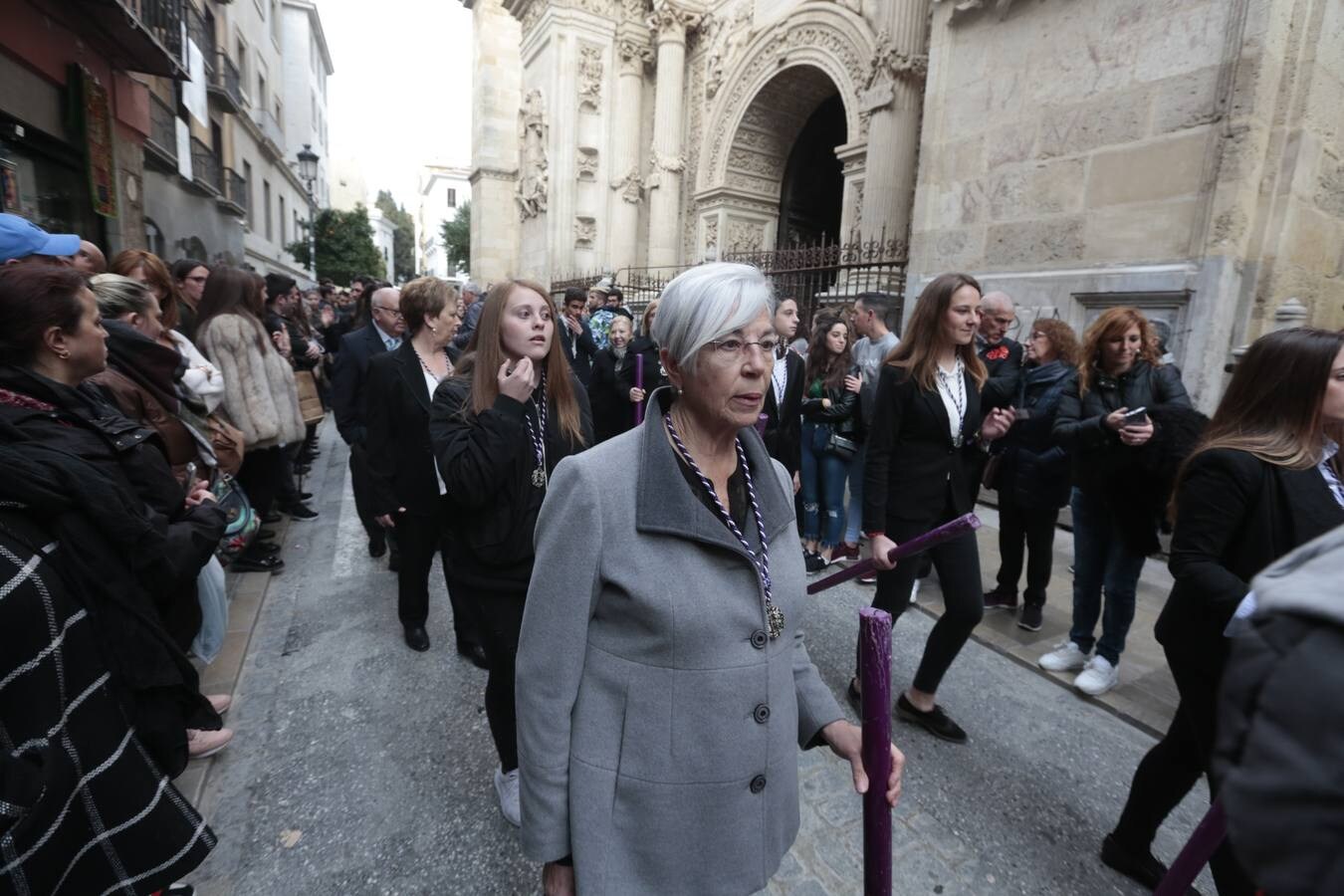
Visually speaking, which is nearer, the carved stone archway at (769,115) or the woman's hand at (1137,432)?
the woman's hand at (1137,432)

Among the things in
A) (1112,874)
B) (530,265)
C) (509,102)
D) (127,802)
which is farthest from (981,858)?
(509,102)

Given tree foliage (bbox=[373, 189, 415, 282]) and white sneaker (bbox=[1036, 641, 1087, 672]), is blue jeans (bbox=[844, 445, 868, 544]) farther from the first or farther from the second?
tree foliage (bbox=[373, 189, 415, 282])

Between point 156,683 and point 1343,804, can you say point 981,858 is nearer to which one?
point 1343,804

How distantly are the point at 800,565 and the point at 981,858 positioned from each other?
66.8 inches

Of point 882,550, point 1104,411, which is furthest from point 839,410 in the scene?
point 882,550

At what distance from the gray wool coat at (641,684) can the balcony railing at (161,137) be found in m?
12.4

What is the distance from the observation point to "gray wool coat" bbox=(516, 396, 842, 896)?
122cm

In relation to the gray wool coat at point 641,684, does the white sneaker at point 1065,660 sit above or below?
below

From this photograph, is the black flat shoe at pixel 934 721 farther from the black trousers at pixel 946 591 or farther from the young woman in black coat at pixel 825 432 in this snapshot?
the young woman in black coat at pixel 825 432

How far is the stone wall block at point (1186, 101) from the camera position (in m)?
4.96

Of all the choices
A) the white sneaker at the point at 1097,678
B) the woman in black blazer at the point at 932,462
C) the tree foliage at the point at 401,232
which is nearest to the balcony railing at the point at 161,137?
the woman in black blazer at the point at 932,462

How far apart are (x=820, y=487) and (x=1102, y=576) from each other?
2.30 meters

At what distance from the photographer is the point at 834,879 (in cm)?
220

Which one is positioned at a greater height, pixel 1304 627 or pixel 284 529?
pixel 1304 627
